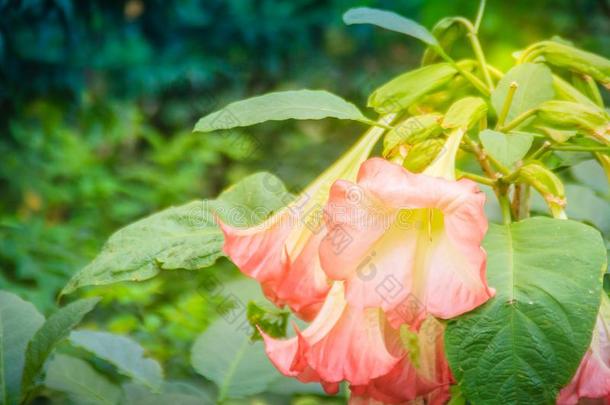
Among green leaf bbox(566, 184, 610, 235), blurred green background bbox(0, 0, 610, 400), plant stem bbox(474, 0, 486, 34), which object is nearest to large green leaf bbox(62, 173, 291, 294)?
plant stem bbox(474, 0, 486, 34)

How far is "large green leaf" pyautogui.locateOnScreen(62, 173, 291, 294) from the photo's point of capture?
2.32 feet

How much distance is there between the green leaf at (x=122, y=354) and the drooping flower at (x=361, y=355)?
25 cm

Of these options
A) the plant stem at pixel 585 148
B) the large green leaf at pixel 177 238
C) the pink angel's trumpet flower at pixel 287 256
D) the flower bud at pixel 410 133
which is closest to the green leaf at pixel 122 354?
the large green leaf at pixel 177 238

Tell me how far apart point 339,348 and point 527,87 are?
0.32 metres

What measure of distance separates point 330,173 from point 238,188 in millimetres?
160

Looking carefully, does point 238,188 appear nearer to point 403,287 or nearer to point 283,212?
point 283,212

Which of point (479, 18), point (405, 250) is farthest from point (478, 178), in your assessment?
point (479, 18)

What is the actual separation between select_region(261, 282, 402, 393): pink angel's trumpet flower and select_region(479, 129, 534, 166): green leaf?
16cm

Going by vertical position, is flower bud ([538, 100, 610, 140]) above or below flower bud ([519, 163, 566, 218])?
above

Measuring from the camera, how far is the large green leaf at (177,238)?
0.71 metres

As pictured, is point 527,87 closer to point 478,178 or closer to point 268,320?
point 478,178

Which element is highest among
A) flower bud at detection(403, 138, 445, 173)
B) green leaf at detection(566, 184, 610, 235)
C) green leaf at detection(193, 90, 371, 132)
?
green leaf at detection(193, 90, 371, 132)

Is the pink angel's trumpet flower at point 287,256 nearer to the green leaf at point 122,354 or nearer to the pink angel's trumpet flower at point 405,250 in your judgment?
the pink angel's trumpet flower at point 405,250

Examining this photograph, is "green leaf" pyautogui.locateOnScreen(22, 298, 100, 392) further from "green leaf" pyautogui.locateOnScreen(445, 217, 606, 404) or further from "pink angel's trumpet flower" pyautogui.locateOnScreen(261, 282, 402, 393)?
"green leaf" pyautogui.locateOnScreen(445, 217, 606, 404)
